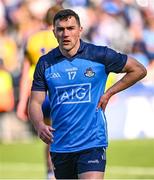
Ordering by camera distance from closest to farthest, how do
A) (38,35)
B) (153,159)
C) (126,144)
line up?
(38,35) → (153,159) → (126,144)

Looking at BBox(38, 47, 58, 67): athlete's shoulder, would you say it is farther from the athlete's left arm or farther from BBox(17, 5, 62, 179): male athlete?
BBox(17, 5, 62, 179): male athlete

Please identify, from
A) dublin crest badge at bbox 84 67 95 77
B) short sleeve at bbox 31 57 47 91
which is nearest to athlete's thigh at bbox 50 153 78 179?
short sleeve at bbox 31 57 47 91

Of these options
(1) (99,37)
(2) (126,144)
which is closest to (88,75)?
(2) (126,144)

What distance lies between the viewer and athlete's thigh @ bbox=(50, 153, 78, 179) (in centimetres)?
726

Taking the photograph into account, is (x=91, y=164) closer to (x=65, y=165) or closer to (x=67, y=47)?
(x=65, y=165)

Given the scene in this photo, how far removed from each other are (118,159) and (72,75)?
824 cm

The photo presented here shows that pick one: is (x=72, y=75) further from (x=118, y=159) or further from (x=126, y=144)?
(x=126, y=144)

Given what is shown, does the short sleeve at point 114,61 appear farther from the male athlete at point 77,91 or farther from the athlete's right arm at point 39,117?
the athlete's right arm at point 39,117

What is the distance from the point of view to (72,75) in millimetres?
7152

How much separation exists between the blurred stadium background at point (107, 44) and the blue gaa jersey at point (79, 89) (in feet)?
30.3

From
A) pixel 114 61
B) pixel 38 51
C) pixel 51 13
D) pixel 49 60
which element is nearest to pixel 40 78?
pixel 49 60

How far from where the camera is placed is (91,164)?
7113mm

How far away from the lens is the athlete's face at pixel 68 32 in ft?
23.2

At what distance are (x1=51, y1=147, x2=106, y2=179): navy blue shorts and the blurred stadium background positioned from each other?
912 cm
